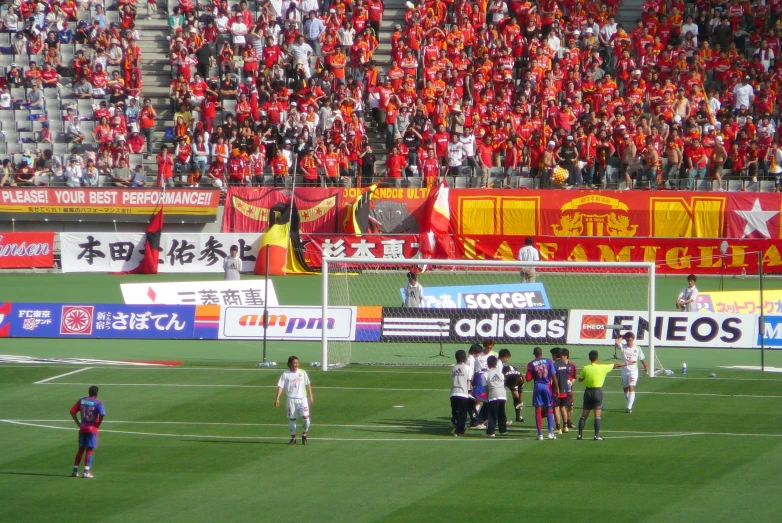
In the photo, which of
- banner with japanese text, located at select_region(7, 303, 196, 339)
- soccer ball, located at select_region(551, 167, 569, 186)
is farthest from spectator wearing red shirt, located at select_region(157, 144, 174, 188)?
soccer ball, located at select_region(551, 167, 569, 186)

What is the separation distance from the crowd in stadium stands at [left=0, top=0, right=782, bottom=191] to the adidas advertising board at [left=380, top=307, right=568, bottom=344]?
12.8 meters

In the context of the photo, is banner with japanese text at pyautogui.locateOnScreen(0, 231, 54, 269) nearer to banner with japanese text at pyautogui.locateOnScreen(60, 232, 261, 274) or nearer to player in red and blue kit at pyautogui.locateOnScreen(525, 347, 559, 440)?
banner with japanese text at pyautogui.locateOnScreen(60, 232, 261, 274)

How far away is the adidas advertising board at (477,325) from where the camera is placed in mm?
26172

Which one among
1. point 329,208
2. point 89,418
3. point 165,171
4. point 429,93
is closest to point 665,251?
point 429,93

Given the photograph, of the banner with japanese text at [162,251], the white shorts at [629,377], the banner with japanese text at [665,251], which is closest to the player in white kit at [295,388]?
the white shorts at [629,377]

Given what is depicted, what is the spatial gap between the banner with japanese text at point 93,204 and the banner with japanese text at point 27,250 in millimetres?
791

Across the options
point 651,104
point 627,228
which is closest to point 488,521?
point 627,228

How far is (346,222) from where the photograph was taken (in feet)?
127

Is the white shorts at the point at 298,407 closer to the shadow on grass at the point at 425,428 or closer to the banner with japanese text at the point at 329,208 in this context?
the shadow on grass at the point at 425,428

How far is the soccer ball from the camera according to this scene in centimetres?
3812

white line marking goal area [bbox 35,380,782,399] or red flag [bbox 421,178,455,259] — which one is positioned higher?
red flag [bbox 421,178,455,259]

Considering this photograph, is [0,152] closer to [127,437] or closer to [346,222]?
[346,222]

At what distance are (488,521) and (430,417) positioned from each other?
640cm

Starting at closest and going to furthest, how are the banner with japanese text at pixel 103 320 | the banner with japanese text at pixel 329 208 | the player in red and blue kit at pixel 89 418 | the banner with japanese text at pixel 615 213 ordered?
1. the player in red and blue kit at pixel 89 418
2. the banner with japanese text at pixel 103 320
3. the banner with japanese text at pixel 615 213
4. the banner with japanese text at pixel 329 208
